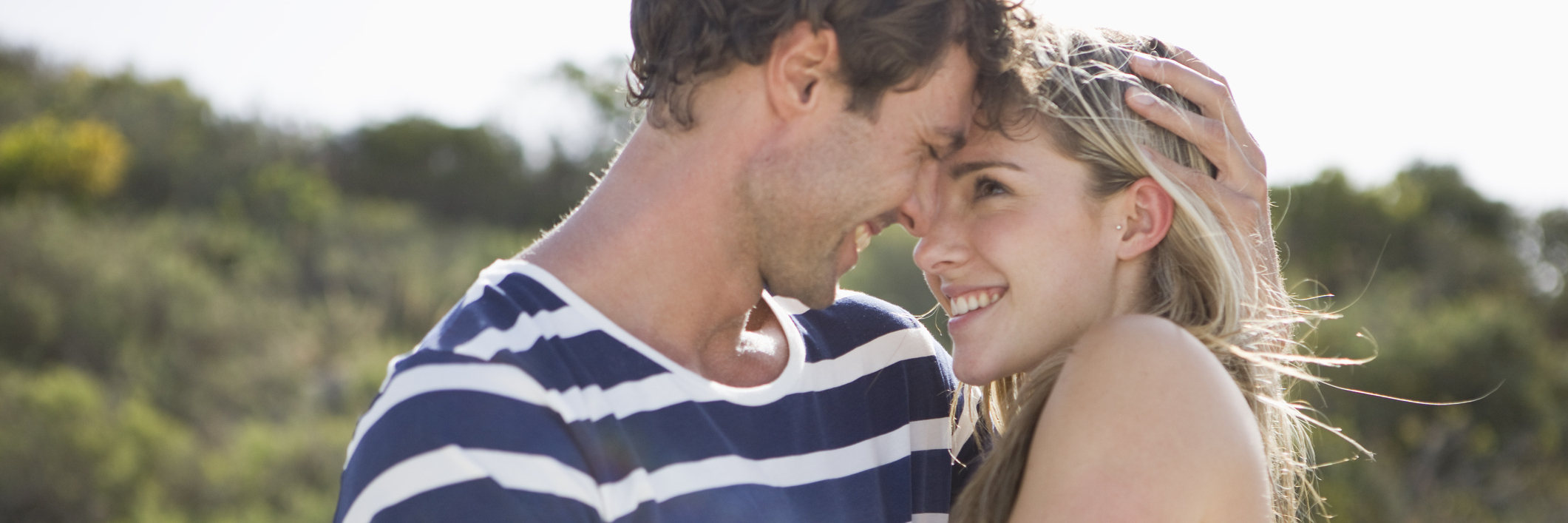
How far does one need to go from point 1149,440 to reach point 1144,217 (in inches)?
22.2

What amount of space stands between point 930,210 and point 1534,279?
13.1m

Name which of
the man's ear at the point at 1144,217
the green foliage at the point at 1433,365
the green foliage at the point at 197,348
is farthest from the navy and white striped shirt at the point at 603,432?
the green foliage at the point at 197,348

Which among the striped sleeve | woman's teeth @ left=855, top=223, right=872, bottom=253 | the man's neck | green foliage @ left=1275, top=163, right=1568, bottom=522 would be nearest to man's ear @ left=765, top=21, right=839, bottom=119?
the man's neck

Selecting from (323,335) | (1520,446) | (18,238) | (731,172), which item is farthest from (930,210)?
(18,238)

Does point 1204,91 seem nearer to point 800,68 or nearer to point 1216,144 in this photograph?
point 1216,144

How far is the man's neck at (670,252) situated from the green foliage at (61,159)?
45.9ft

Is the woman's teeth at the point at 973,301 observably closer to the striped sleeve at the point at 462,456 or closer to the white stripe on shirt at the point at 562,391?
the white stripe on shirt at the point at 562,391

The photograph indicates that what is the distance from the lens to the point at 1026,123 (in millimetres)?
1839

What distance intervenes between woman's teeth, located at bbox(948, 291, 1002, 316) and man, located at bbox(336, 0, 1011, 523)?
7.6 inches

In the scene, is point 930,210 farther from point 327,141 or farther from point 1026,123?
point 327,141

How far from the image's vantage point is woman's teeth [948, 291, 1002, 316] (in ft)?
6.48

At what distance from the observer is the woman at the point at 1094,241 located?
1.77m

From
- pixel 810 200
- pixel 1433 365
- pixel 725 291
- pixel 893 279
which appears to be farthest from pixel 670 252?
pixel 1433 365

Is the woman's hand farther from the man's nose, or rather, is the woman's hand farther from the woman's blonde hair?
the man's nose
